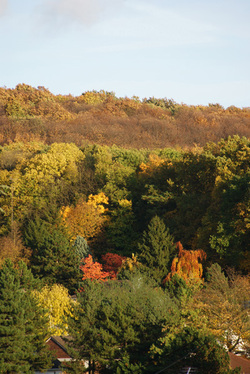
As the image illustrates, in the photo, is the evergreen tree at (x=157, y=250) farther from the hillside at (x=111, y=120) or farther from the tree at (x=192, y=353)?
the hillside at (x=111, y=120)

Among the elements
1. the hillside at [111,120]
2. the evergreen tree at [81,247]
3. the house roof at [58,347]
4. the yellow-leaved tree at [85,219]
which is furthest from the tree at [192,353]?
the hillside at [111,120]

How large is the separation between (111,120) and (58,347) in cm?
8421

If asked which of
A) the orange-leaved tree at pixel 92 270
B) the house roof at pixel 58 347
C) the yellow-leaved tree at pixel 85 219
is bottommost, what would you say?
the house roof at pixel 58 347

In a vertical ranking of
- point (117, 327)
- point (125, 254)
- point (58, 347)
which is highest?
point (125, 254)

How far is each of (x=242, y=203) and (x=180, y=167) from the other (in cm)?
→ 1230

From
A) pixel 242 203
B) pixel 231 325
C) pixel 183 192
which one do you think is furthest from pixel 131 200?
pixel 231 325

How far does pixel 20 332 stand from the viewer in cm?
4081

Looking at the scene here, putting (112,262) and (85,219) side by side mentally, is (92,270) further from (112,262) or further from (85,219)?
(85,219)

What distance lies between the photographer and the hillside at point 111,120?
366 feet

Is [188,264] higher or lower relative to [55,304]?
higher

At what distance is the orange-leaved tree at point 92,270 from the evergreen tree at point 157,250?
3.62 m

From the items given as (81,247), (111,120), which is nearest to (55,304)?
(81,247)

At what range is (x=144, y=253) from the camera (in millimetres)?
59844

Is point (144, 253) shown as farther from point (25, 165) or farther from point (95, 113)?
point (95, 113)
